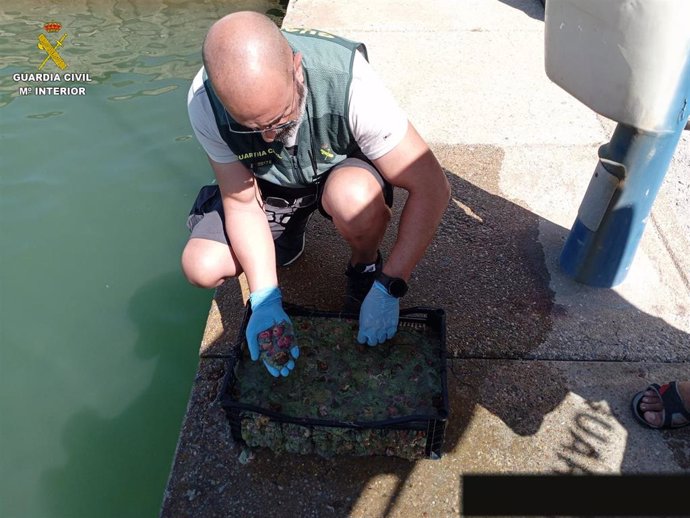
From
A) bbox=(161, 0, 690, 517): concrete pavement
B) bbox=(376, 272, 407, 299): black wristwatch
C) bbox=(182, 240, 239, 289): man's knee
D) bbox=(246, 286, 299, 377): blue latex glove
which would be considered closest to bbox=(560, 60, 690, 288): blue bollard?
bbox=(161, 0, 690, 517): concrete pavement

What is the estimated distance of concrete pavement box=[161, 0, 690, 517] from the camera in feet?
5.96

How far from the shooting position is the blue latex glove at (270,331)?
1.88m

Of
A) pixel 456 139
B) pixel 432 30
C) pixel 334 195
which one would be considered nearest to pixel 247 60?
pixel 334 195

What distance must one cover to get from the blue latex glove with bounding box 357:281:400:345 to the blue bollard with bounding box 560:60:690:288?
905mm

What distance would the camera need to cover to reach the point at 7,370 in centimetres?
266

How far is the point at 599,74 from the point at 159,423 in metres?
2.21

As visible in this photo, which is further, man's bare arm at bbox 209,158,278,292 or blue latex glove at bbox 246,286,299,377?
man's bare arm at bbox 209,158,278,292

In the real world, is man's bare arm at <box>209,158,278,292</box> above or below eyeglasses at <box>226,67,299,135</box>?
below

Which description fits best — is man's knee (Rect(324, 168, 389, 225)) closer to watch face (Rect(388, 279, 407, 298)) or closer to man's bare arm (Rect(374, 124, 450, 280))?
man's bare arm (Rect(374, 124, 450, 280))

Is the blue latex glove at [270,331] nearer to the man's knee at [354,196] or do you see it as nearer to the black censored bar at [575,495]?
the man's knee at [354,196]

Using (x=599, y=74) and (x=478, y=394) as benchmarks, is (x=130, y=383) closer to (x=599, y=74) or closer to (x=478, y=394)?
(x=478, y=394)

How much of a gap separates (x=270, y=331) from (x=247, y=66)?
34.3 inches

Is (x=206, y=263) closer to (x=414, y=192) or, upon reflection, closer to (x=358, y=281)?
(x=358, y=281)

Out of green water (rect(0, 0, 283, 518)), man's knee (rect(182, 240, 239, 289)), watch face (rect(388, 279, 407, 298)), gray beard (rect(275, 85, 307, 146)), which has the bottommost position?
green water (rect(0, 0, 283, 518))
